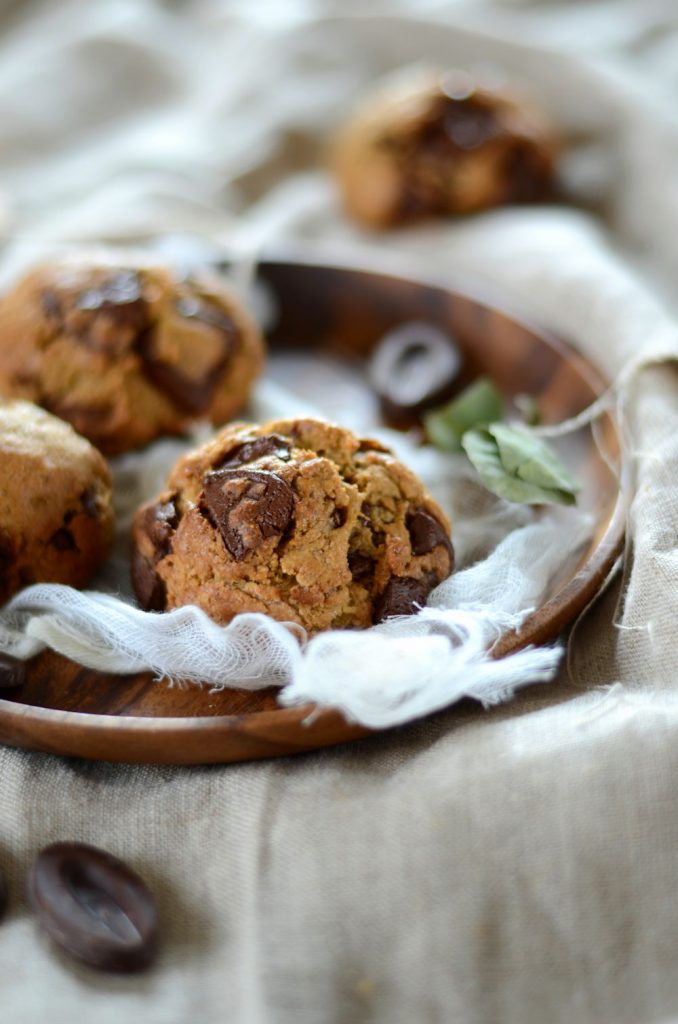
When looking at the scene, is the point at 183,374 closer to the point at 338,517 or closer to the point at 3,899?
the point at 338,517

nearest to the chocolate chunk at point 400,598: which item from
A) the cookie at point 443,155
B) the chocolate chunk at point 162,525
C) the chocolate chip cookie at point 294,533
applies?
the chocolate chip cookie at point 294,533

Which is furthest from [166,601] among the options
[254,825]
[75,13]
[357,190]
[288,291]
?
[75,13]

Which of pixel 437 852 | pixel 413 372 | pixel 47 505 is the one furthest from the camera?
pixel 413 372

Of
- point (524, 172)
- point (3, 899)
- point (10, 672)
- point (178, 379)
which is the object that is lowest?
point (3, 899)

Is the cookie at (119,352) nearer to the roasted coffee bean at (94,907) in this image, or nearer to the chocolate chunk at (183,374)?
the chocolate chunk at (183,374)

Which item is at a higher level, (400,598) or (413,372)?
(413,372)

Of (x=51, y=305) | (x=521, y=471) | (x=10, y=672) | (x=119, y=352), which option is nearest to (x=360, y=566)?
(x=521, y=471)
